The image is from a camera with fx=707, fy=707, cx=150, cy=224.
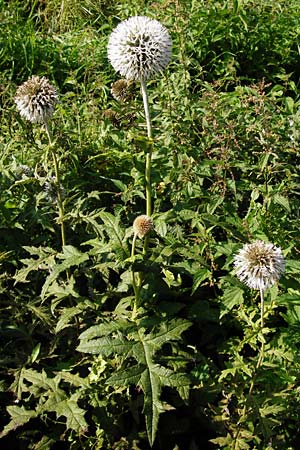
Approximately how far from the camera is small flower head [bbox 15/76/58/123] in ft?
9.44

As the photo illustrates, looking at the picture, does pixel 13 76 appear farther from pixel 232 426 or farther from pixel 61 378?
pixel 232 426

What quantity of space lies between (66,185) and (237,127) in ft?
3.16

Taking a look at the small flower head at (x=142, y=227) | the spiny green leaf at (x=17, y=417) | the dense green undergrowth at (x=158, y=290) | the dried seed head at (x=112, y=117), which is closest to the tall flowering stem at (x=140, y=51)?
the small flower head at (x=142, y=227)

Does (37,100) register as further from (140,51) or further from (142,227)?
(142,227)

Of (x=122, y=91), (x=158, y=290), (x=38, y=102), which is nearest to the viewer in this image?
(x=158, y=290)

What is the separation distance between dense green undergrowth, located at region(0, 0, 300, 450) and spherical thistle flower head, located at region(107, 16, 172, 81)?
0.27m

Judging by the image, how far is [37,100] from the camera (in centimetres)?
288

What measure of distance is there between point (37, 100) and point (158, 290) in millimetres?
918

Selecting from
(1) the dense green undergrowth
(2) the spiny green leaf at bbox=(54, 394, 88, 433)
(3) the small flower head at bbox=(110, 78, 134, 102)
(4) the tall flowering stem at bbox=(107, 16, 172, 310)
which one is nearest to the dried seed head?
(1) the dense green undergrowth

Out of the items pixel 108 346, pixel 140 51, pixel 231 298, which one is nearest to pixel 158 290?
pixel 231 298

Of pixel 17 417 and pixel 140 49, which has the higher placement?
pixel 140 49

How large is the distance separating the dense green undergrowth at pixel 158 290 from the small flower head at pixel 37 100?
140 mm

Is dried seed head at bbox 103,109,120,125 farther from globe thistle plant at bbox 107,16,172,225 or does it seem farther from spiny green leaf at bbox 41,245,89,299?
spiny green leaf at bbox 41,245,89,299

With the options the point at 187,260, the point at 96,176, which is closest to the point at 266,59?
the point at 96,176
